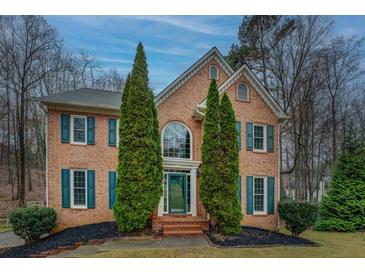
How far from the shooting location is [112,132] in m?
7.93

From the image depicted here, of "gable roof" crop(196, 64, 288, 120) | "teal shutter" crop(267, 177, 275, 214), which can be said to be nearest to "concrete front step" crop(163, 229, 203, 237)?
"teal shutter" crop(267, 177, 275, 214)

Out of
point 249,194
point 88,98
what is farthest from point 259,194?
point 88,98

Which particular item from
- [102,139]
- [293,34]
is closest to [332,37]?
[293,34]

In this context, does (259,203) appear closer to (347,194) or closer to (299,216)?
(299,216)

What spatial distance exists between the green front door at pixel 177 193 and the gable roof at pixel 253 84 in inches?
71.9

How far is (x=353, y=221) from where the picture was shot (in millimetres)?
8273

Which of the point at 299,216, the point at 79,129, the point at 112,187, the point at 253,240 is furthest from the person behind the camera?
Answer: the point at 112,187

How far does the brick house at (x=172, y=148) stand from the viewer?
7.44 meters

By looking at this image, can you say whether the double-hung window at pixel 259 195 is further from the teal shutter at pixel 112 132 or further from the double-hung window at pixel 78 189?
the double-hung window at pixel 78 189

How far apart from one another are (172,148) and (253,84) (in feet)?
9.26

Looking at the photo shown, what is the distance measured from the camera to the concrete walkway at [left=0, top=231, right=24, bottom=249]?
633 centimetres

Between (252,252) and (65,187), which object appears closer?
(252,252)
